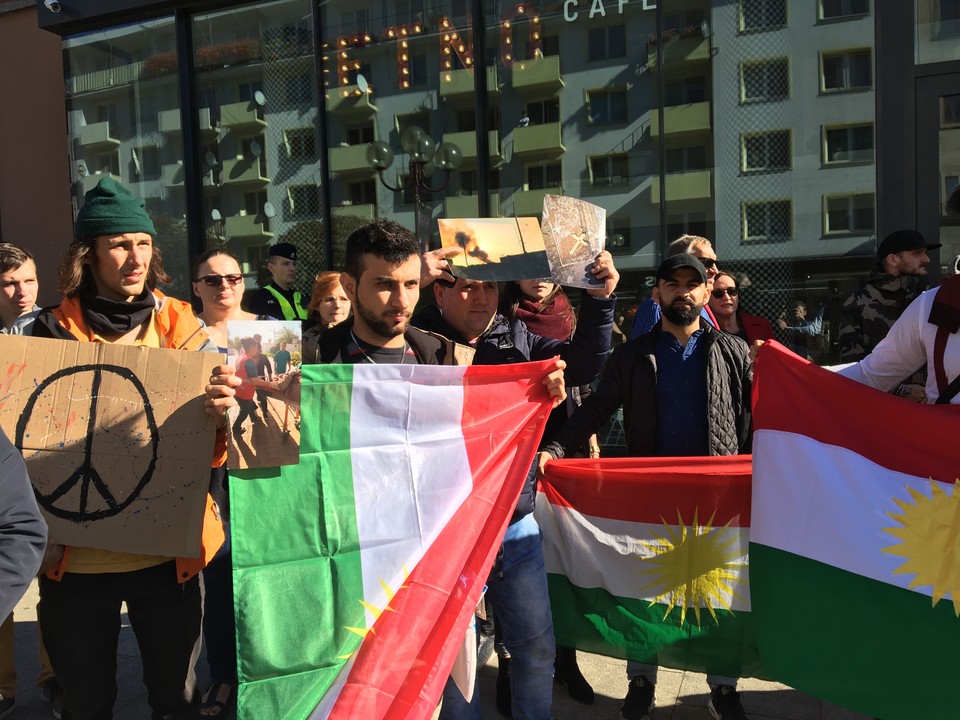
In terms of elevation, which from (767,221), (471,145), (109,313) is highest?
(471,145)

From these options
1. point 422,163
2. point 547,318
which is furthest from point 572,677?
point 422,163

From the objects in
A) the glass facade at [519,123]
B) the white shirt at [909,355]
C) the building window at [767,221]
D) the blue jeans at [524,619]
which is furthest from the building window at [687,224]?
the blue jeans at [524,619]

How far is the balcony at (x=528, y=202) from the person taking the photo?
7.32 meters

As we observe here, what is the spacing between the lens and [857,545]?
2.70 meters

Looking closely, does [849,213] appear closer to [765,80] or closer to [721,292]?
[765,80]

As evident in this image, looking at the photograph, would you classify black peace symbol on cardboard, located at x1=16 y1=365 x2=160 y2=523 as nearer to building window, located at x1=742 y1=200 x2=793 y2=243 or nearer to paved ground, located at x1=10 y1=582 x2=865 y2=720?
paved ground, located at x1=10 y1=582 x2=865 y2=720

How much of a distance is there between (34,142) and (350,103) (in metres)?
4.22

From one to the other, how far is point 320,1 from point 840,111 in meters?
5.14

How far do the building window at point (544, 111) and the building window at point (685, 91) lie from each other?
3.23 ft

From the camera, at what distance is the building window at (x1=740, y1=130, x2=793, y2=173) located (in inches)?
256

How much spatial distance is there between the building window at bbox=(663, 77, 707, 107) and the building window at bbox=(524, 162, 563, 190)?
109 cm

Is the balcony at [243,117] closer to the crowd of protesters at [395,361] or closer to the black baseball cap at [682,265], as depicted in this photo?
the crowd of protesters at [395,361]

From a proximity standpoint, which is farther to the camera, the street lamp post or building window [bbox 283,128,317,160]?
building window [bbox 283,128,317,160]

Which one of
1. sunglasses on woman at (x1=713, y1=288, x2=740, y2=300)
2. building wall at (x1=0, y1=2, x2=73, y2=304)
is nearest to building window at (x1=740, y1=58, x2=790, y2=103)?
sunglasses on woman at (x1=713, y1=288, x2=740, y2=300)
